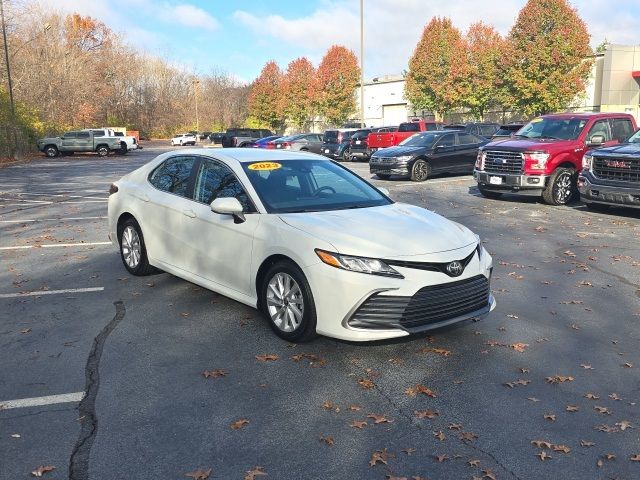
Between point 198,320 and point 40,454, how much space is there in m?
2.22

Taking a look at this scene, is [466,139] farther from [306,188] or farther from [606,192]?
[306,188]

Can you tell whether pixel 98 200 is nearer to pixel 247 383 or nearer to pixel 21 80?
pixel 247 383

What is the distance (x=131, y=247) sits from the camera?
6695 millimetres

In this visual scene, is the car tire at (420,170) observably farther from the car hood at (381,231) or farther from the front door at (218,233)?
the car hood at (381,231)

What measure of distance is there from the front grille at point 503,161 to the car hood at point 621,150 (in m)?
1.73

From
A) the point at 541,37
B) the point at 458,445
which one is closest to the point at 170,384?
the point at 458,445

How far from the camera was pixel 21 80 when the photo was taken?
140ft

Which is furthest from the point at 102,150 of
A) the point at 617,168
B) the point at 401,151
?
the point at 617,168

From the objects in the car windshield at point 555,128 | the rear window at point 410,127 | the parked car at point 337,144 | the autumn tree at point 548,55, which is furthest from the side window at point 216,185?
the autumn tree at point 548,55

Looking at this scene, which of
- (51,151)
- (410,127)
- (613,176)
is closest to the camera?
(613,176)

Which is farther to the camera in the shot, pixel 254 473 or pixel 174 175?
pixel 174 175

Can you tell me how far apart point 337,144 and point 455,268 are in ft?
85.3

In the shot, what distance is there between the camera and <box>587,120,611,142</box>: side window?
42.4 feet

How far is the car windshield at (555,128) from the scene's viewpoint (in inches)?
516
